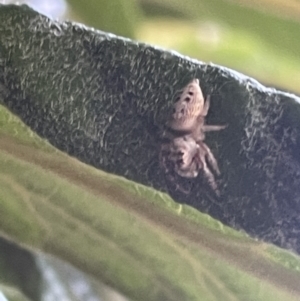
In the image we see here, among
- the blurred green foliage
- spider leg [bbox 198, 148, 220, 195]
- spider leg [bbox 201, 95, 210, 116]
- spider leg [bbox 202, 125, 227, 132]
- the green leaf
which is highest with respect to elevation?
the blurred green foliage

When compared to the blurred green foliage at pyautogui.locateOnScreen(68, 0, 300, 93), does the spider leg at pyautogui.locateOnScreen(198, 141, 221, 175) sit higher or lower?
lower

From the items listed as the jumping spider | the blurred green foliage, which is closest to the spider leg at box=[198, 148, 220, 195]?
the jumping spider

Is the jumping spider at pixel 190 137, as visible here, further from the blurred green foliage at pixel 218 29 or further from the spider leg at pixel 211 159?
the blurred green foliage at pixel 218 29

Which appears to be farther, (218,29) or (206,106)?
(218,29)

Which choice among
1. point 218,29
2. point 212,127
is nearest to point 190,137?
point 212,127

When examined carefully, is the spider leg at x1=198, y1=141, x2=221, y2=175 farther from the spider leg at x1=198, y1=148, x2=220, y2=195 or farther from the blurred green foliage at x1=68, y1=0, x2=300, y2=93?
the blurred green foliage at x1=68, y1=0, x2=300, y2=93

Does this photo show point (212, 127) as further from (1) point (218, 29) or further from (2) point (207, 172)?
(1) point (218, 29)

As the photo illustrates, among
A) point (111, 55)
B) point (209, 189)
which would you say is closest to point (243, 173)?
point (209, 189)

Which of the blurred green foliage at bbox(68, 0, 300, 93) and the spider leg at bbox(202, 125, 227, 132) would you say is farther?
the blurred green foliage at bbox(68, 0, 300, 93)
